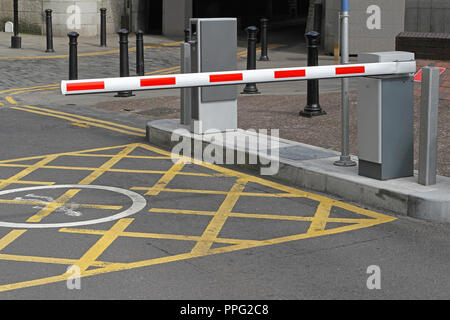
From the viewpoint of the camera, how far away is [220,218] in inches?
286

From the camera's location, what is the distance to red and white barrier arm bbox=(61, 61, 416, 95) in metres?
6.59

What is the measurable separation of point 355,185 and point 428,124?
2.71 ft

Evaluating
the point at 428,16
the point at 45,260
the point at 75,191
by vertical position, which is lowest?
the point at 45,260

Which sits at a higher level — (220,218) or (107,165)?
(107,165)

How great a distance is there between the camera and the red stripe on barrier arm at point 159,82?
682 cm

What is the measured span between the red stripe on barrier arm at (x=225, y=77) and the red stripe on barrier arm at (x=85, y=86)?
979mm

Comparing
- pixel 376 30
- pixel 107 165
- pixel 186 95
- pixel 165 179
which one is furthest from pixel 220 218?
pixel 376 30

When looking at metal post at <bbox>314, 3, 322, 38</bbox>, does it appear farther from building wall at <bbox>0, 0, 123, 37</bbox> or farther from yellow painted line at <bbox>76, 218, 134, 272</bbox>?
yellow painted line at <bbox>76, 218, 134, 272</bbox>

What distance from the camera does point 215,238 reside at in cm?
666

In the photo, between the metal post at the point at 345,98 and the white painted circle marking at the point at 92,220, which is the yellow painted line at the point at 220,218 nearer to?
the white painted circle marking at the point at 92,220

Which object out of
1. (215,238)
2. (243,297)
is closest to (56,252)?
(215,238)

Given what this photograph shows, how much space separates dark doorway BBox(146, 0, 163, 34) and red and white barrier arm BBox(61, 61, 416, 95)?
1996 cm

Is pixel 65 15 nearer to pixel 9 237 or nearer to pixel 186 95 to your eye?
pixel 186 95

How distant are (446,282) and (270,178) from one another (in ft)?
10.9
